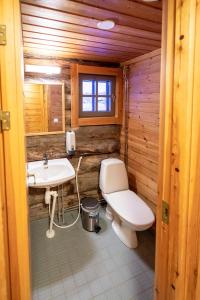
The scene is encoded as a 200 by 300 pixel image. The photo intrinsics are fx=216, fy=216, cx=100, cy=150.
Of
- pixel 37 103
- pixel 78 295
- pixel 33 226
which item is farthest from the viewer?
pixel 33 226

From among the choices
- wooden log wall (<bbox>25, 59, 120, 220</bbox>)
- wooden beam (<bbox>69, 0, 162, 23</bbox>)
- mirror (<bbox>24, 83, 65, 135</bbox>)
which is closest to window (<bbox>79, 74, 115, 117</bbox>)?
wooden log wall (<bbox>25, 59, 120, 220</bbox>)

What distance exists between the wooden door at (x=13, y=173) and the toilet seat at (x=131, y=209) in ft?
4.37

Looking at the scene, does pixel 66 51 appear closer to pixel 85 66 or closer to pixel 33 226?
pixel 85 66

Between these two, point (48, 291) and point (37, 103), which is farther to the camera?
point (37, 103)

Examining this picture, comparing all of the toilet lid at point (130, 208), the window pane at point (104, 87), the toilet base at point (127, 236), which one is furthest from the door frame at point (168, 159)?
the window pane at point (104, 87)

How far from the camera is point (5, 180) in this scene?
878 millimetres

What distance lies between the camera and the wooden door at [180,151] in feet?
2.62

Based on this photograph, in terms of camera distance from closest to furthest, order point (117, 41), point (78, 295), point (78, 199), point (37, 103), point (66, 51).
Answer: point (78, 295) → point (117, 41) → point (66, 51) → point (37, 103) → point (78, 199)

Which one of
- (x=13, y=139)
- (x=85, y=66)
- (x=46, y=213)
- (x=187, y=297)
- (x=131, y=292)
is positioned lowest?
(x=131, y=292)

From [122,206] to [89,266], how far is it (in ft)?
2.25

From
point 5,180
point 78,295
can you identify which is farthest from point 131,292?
point 5,180

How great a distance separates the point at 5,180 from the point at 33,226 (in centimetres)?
211

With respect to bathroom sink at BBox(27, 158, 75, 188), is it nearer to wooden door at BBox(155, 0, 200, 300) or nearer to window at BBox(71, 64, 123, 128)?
window at BBox(71, 64, 123, 128)

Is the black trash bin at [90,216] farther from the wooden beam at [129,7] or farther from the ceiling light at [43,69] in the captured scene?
the wooden beam at [129,7]
